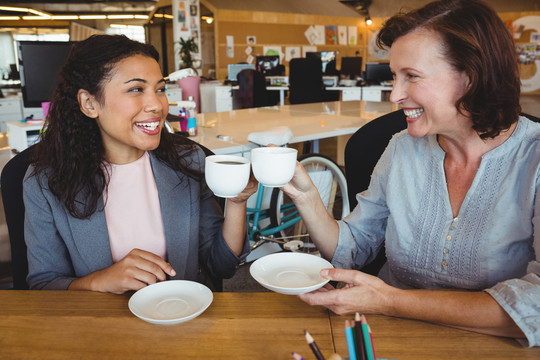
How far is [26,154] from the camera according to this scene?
124 centimetres

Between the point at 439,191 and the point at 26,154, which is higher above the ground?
the point at 26,154

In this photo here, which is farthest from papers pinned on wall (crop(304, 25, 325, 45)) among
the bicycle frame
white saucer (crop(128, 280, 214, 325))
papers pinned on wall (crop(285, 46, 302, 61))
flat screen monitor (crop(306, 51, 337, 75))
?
white saucer (crop(128, 280, 214, 325))

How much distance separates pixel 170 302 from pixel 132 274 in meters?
0.16

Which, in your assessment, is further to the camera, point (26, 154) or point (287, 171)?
point (26, 154)

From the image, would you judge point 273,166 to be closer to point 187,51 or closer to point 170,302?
point 170,302

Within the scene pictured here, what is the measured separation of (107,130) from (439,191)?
3.06ft

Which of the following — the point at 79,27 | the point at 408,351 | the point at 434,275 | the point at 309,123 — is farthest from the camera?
the point at 79,27

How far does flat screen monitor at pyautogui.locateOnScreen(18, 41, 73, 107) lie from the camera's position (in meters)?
2.64

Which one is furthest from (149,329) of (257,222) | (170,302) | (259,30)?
(259,30)

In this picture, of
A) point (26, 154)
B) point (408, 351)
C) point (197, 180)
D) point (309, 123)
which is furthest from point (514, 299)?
point (309, 123)

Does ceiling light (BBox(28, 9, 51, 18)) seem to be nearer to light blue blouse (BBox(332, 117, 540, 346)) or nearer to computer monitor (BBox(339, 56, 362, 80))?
computer monitor (BBox(339, 56, 362, 80))

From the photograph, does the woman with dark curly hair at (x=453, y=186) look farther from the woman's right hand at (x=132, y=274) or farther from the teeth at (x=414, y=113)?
the woman's right hand at (x=132, y=274)

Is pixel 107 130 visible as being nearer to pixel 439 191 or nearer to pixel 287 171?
pixel 287 171

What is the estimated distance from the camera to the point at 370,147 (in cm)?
149
